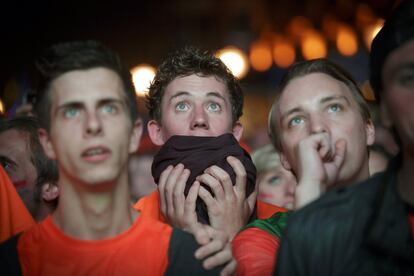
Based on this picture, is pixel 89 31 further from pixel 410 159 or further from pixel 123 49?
pixel 410 159

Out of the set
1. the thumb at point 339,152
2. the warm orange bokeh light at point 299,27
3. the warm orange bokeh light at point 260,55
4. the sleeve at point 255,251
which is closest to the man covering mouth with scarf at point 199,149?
the sleeve at point 255,251

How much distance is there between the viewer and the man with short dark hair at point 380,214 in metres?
1.79

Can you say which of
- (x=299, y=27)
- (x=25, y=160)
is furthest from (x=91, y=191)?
(x=299, y=27)

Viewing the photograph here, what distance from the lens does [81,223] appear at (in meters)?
1.91

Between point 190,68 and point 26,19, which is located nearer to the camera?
point 190,68

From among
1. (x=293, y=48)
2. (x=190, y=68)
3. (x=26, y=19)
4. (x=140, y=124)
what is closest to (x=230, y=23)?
(x=293, y=48)

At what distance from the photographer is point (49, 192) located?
85.9 inches

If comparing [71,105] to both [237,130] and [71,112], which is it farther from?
[237,130]

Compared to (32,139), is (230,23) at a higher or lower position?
higher

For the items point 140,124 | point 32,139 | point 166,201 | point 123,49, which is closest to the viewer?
point 140,124

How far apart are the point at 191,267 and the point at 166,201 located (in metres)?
0.49

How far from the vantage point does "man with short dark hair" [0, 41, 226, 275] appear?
1875mm

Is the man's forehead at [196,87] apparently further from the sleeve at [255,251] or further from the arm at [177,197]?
the sleeve at [255,251]

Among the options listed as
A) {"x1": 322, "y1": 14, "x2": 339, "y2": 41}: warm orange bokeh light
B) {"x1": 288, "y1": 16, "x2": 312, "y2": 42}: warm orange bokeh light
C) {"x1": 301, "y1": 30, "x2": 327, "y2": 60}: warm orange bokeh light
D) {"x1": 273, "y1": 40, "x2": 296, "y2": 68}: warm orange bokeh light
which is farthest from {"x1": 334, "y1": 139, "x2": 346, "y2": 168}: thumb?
{"x1": 273, "y1": 40, "x2": 296, "y2": 68}: warm orange bokeh light
